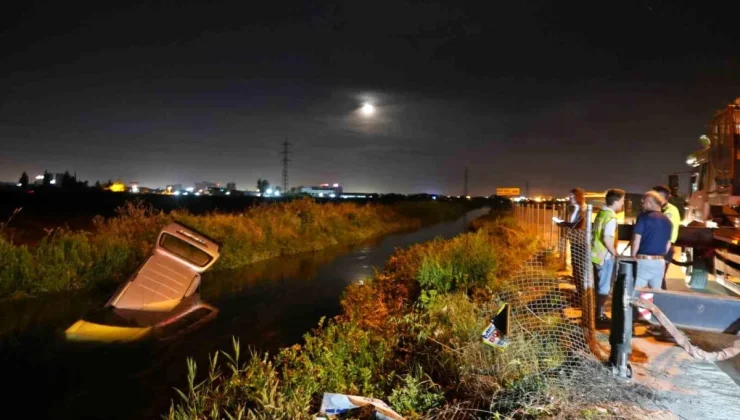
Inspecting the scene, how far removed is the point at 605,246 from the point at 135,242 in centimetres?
1399

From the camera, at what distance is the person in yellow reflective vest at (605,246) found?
23.7 ft

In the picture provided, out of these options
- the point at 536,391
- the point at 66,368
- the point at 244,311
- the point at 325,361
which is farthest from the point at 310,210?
the point at 536,391

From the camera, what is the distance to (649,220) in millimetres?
6965

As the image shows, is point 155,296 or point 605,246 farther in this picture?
point 155,296

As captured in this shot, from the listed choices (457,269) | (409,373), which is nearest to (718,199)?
(457,269)

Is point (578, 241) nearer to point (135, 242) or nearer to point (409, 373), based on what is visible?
point (409, 373)

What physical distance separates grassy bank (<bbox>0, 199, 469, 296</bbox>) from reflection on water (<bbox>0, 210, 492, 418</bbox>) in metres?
0.73

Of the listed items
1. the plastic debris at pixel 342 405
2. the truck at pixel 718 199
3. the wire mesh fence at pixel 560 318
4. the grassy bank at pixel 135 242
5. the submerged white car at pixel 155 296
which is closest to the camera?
the plastic debris at pixel 342 405

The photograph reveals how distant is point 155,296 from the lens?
10344 mm

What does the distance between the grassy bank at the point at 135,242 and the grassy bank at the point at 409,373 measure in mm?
6712

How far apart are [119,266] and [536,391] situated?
43.9ft

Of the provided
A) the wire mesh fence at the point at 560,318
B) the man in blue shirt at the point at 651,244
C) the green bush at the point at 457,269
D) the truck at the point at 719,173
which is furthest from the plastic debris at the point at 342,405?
the truck at the point at 719,173

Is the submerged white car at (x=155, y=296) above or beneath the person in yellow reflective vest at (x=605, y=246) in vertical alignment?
beneath

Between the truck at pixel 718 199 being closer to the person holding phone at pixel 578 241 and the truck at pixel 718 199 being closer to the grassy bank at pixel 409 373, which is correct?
the person holding phone at pixel 578 241
